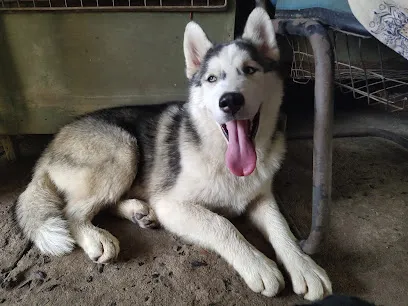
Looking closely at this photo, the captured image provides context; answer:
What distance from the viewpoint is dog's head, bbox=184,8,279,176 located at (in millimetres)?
1617

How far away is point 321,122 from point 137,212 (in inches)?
42.2

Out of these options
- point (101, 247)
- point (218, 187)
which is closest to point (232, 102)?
point (218, 187)

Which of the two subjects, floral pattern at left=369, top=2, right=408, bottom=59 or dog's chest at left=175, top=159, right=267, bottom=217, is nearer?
floral pattern at left=369, top=2, right=408, bottom=59

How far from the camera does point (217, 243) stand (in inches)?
66.7

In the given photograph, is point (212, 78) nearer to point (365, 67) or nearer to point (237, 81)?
point (237, 81)

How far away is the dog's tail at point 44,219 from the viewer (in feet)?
5.65

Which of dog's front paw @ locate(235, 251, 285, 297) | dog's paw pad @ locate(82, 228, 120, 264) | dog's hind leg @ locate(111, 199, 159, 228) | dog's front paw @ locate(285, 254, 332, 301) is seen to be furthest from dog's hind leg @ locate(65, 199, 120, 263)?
dog's front paw @ locate(285, 254, 332, 301)

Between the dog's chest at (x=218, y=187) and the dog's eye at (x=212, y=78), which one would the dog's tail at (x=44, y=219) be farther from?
the dog's eye at (x=212, y=78)

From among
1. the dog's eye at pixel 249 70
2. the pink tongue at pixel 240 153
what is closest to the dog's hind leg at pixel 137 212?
the pink tongue at pixel 240 153

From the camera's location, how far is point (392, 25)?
1.32 m

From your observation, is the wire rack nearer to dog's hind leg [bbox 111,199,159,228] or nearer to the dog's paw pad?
dog's hind leg [bbox 111,199,159,228]

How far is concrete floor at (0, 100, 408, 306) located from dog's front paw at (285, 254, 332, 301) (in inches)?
3.1

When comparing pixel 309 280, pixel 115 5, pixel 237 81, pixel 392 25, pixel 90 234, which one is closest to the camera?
pixel 392 25

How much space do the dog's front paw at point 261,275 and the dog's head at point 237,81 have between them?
0.41 meters
